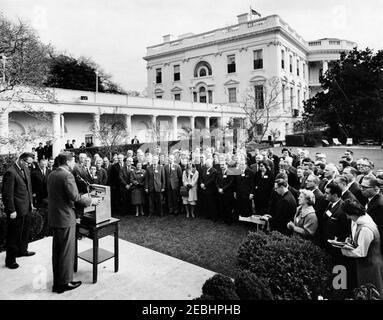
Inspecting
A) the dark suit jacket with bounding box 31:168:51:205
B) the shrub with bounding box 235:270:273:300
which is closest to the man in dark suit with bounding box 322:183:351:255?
the shrub with bounding box 235:270:273:300

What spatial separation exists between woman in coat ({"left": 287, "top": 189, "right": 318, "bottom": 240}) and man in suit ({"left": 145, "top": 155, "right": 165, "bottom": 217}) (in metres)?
5.18

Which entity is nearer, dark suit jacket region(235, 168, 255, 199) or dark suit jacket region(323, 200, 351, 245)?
dark suit jacket region(323, 200, 351, 245)

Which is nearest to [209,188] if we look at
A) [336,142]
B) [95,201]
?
[95,201]

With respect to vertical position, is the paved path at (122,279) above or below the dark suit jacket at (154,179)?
below

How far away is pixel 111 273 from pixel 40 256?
72.3 inches

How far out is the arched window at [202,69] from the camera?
45.8m

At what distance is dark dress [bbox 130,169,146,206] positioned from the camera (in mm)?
9648

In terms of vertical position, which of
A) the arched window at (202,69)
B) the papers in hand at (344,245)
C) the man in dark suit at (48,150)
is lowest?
the papers in hand at (344,245)

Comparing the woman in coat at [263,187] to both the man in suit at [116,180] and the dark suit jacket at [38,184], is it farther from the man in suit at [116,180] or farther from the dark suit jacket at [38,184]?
the dark suit jacket at [38,184]

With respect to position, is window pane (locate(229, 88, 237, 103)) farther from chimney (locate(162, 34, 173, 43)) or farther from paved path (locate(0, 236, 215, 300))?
paved path (locate(0, 236, 215, 300))

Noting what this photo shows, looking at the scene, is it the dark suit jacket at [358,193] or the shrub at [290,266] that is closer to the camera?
the shrub at [290,266]

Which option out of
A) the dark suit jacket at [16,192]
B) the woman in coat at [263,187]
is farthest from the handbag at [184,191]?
the dark suit jacket at [16,192]

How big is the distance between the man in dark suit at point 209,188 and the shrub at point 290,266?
4632 mm

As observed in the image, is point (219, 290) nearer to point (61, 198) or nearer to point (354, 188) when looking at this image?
point (61, 198)
